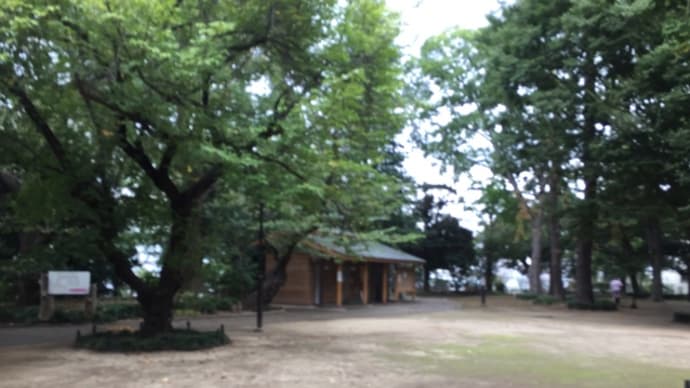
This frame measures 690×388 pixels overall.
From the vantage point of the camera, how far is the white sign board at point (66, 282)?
Result: 17.9 meters

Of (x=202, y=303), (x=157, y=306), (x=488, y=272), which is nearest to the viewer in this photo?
(x=157, y=306)

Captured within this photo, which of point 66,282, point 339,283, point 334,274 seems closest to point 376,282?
point 334,274

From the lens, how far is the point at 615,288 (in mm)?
33594

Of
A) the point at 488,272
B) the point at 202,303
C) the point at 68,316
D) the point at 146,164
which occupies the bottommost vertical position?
the point at 68,316

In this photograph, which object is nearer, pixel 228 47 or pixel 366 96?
pixel 228 47

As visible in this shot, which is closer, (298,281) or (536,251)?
(298,281)

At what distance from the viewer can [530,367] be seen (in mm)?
11336

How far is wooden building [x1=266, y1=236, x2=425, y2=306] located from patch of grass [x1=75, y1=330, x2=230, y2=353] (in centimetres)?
1101

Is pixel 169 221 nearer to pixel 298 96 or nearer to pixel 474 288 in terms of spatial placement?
pixel 298 96

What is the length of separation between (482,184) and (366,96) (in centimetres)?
2756

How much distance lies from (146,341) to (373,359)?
482cm

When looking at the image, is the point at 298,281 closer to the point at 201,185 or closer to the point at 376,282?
the point at 376,282

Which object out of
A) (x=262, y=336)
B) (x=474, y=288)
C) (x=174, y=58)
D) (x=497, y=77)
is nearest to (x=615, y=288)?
(x=497, y=77)

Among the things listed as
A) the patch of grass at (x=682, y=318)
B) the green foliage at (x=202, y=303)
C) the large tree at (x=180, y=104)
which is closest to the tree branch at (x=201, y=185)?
the large tree at (x=180, y=104)
